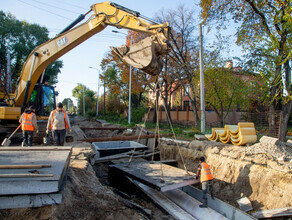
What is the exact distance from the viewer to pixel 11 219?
2953 millimetres

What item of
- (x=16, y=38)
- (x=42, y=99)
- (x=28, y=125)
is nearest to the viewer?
(x=28, y=125)

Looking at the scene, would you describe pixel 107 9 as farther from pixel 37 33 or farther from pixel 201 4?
pixel 37 33

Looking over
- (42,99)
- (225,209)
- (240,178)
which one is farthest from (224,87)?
(42,99)

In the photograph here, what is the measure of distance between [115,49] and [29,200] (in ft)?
16.0

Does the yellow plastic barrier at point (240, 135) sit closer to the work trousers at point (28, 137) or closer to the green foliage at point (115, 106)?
the work trousers at point (28, 137)

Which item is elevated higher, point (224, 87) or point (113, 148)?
point (224, 87)

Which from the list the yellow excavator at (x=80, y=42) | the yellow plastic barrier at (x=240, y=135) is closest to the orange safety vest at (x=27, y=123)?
the yellow excavator at (x=80, y=42)

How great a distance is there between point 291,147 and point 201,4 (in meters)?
8.05

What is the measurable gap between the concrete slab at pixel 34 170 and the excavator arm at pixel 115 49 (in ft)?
10.3

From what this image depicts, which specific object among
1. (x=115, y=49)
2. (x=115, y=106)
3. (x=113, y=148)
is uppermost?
(x=115, y=49)

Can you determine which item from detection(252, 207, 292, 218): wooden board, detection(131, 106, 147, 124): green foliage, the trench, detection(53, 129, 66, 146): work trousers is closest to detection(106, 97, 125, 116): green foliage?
detection(131, 106, 147, 124): green foliage

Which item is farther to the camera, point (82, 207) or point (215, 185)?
point (215, 185)

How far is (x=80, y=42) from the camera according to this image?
8711 mm

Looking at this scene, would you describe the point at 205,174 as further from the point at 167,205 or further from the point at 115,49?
the point at 115,49
